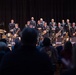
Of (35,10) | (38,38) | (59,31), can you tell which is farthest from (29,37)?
→ (35,10)

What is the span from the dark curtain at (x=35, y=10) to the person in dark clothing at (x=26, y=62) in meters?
19.6

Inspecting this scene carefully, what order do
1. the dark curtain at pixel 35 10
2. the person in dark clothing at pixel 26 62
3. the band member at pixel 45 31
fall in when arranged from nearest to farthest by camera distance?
the person in dark clothing at pixel 26 62 < the band member at pixel 45 31 < the dark curtain at pixel 35 10

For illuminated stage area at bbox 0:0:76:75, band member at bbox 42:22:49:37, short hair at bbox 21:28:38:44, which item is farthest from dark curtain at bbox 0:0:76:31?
short hair at bbox 21:28:38:44

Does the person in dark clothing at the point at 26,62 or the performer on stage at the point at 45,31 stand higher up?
the performer on stage at the point at 45,31

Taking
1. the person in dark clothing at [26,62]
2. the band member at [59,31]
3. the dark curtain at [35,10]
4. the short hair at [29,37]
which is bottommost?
the person in dark clothing at [26,62]

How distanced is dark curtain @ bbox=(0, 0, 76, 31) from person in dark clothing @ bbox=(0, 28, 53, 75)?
19612 millimetres

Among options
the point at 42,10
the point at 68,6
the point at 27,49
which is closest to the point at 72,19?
the point at 68,6

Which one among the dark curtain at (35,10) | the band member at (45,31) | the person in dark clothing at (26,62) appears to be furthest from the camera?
the dark curtain at (35,10)

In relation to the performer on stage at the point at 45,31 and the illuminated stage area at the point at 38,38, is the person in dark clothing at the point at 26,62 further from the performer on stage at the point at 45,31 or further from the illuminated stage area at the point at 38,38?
the performer on stage at the point at 45,31

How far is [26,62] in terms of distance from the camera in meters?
2.64

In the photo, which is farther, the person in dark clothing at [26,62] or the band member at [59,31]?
the band member at [59,31]

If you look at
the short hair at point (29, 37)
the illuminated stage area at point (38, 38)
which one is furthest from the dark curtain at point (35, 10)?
the short hair at point (29, 37)

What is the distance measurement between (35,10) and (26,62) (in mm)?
20402

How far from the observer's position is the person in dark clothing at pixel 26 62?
103 inches
